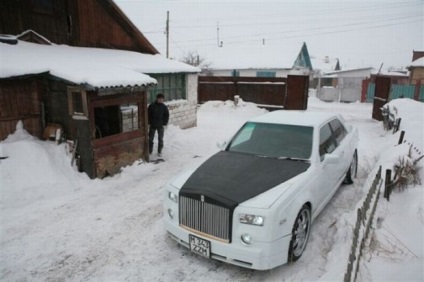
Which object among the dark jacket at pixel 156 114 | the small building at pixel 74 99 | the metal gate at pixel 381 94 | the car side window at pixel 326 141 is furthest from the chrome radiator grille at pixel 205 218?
the metal gate at pixel 381 94

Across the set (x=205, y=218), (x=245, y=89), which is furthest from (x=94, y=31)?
(x=245, y=89)

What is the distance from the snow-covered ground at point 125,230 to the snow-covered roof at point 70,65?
162 cm

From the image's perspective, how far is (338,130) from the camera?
623cm

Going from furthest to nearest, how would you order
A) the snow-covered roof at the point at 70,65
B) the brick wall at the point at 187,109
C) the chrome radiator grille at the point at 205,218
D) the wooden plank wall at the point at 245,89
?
the wooden plank wall at the point at 245,89
the brick wall at the point at 187,109
the snow-covered roof at the point at 70,65
the chrome radiator grille at the point at 205,218

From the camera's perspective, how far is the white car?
3.63 metres

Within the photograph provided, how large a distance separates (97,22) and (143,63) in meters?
2.02

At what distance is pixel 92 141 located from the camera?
23.0ft

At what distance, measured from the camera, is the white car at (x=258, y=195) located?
3.63 metres

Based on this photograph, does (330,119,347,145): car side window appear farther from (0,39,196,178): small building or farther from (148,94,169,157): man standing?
(148,94,169,157): man standing

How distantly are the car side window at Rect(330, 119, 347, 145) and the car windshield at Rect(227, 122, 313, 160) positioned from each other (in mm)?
992

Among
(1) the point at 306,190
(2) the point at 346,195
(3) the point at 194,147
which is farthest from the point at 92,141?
(2) the point at 346,195

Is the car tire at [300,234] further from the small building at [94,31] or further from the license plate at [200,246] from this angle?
the small building at [94,31]

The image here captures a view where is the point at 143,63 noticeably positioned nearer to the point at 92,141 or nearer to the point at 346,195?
the point at 92,141

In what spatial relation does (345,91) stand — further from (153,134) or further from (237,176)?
(237,176)
